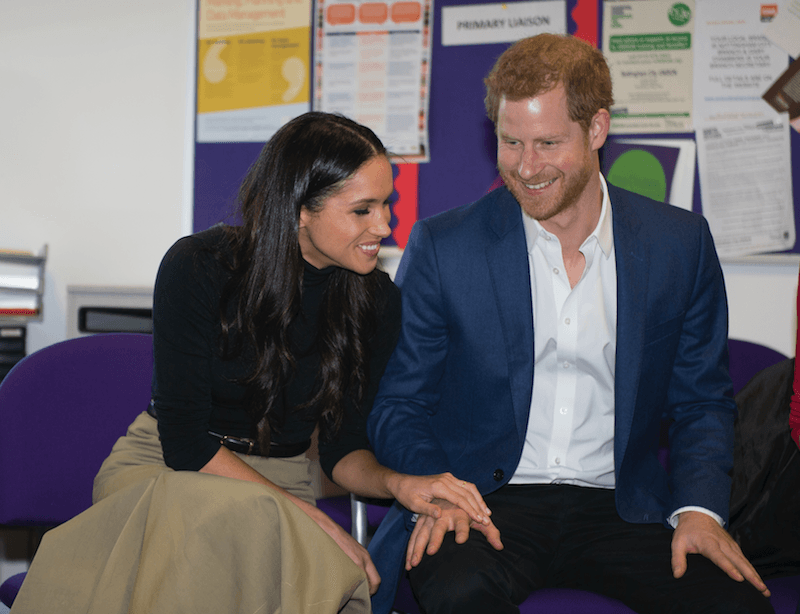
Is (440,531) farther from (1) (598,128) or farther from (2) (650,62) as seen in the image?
(2) (650,62)

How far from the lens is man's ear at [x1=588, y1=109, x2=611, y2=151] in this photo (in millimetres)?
1473

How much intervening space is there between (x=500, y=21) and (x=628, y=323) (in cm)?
146

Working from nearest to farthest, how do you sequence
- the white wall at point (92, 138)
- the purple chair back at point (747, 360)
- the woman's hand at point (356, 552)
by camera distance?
1. the woman's hand at point (356, 552)
2. the purple chair back at point (747, 360)
3. the white wall at point (92, 138)

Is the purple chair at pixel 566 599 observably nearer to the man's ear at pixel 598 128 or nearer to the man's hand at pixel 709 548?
the man's hand at pixel 709 548

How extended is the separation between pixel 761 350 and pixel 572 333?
651 millimetres

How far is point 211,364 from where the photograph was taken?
141 cm

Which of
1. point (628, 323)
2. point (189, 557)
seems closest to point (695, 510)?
point (628, 323)

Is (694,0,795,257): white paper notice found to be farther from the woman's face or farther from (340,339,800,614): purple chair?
the woman's face

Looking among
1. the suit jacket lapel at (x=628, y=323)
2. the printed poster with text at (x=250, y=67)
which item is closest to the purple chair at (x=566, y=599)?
the suit jacket lapel at (x=628, y=323)

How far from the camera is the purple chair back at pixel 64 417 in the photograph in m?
1.37

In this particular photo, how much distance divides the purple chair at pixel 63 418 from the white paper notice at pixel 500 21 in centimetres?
156

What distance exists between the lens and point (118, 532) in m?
1.10

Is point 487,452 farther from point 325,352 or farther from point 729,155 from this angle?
point 729,155

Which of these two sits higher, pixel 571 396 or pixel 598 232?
pixel 598 232
